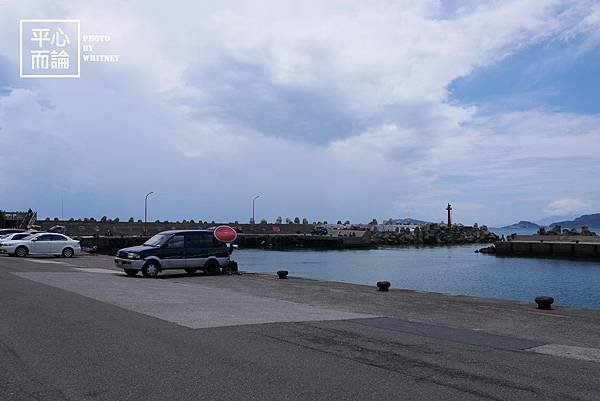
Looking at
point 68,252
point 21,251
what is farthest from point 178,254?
point 21,251

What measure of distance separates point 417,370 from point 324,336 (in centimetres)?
276

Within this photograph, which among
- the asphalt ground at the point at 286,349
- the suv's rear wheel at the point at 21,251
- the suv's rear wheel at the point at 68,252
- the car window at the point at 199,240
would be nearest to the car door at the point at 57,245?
the suv's rear wheel at the point at 68,252

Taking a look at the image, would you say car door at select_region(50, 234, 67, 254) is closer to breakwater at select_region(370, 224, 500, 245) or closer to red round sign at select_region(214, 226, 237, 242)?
red round sign at select_region(214, 226, 237, 242)

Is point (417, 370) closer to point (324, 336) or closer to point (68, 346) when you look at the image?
point (324, 336)

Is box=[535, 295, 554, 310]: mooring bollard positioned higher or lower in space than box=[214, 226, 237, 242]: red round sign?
lower

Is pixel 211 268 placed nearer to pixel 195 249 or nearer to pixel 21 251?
pixel 195 249

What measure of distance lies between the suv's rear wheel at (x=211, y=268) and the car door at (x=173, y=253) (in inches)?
46.1

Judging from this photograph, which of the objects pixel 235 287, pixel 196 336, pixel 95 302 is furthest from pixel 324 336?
pixel 235 287

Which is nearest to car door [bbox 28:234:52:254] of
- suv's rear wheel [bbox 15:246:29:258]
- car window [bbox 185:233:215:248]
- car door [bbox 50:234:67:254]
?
car door [bbox 50:234:67:254]

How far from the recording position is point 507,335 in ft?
36.4

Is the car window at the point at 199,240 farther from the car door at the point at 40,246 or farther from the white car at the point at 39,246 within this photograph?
the car door at the point at 40,246

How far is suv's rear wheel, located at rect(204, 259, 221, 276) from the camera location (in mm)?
25516

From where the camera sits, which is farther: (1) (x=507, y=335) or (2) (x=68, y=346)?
(1) (x=507, y=335)

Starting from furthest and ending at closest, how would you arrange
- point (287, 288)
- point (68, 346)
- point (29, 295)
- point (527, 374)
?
point (287, 288)
point (29, 295)
point (68, 346)
point (527, 374)
